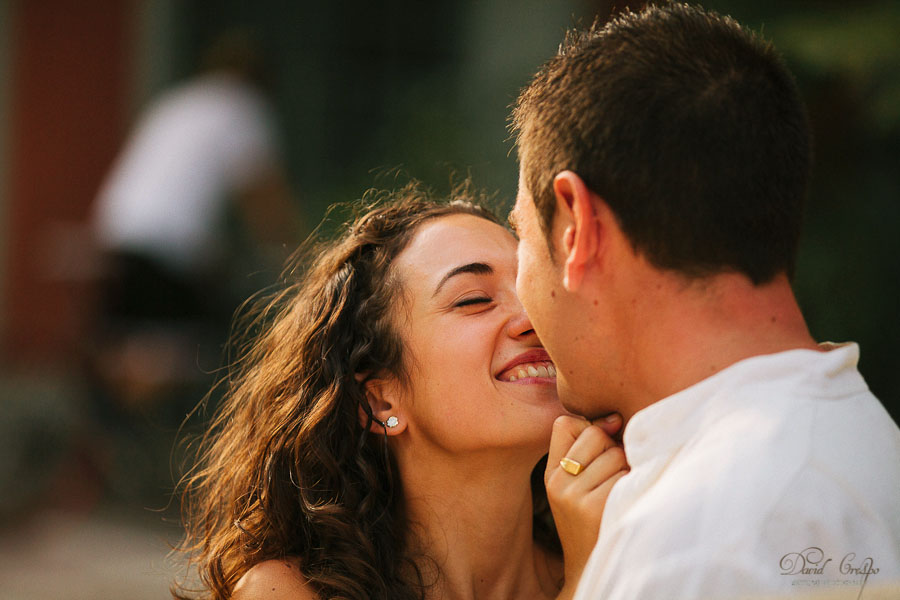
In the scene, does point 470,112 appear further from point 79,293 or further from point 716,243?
point 716,243

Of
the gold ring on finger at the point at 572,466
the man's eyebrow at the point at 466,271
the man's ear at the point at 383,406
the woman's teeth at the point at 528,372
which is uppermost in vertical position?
the man's eyebrow at the point at 466,271

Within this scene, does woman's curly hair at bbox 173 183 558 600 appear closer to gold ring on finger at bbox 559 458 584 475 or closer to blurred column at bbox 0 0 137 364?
gold ring on finger at bbox 559 458 584 475

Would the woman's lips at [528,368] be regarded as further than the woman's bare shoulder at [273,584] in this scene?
Yes

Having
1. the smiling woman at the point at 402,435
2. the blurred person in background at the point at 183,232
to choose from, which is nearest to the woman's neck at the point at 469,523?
the smiling woman at the point at 402,435

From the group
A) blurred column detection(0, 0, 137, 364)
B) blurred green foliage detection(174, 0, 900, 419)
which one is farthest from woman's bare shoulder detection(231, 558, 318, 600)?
blurred column detection(0, 0, 137, 364)

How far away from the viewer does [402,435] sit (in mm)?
2793

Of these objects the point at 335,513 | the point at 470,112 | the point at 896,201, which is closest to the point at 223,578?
the point at 335,513

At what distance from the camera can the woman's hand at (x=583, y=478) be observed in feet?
6.82

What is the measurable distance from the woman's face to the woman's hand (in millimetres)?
295

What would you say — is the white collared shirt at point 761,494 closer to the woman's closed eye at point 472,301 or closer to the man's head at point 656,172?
the man's head at point 656,172

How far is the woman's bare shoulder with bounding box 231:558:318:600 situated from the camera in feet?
7.89

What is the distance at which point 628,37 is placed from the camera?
6.25 ft

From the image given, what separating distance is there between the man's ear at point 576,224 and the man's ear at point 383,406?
94cm

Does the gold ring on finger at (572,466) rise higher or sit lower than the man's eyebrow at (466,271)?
lower
